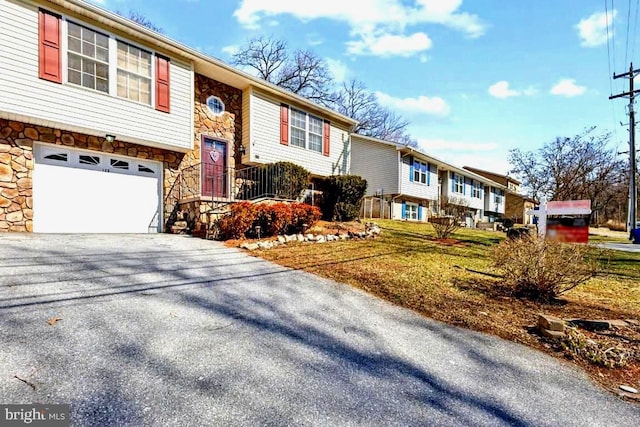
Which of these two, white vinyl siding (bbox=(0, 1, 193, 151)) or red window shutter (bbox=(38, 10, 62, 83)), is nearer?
white vinyl siding (bbox=(0, 1, 193, 151))

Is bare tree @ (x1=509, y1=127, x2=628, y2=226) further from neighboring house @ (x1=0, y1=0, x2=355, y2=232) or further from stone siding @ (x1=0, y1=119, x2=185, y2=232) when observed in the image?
stone siding @ (x1=0, y1=119, x2=185, y2=232)

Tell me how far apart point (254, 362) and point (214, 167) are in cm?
929

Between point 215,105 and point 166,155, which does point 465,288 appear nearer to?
point 166,155

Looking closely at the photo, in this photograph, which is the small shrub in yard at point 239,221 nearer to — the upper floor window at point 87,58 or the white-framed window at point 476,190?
the upper floor window at point 87,58

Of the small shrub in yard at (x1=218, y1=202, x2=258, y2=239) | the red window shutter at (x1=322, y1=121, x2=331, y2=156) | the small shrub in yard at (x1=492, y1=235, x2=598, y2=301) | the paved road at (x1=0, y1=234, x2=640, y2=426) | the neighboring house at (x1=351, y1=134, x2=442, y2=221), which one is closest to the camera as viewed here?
the paved road at (x1=0, y1=234, x2=640, y2=426)

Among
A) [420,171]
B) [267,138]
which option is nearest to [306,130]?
[267,138]

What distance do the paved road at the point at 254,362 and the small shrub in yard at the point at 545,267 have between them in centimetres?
187

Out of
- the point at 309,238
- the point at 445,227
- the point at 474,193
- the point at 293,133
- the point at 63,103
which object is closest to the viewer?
the point at 63,103

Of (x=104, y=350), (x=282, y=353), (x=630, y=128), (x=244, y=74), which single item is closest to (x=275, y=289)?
(x=282, y=353)

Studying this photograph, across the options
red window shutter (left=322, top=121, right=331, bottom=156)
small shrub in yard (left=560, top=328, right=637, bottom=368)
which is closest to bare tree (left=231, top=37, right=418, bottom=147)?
red window shutter (left=322, top=121, right=331, bottom=156)

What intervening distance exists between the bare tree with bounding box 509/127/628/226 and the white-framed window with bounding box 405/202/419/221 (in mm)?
10663

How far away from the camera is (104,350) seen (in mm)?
2396

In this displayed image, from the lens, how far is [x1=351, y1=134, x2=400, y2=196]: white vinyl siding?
60.5 feet

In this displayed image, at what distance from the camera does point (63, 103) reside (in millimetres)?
7316
